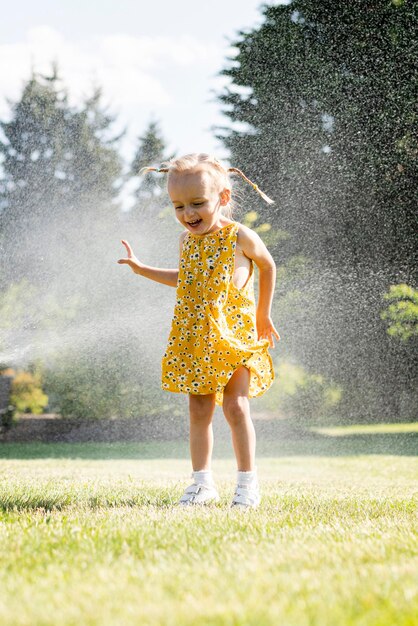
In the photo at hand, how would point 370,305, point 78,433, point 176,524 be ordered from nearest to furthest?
point 176,524
point 370,305
point 78,433

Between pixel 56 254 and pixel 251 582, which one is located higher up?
pixel 56 254

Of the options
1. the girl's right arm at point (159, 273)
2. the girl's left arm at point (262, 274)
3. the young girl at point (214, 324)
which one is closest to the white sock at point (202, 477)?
the young girl at point (214, 324)

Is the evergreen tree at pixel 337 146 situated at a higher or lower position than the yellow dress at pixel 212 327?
higher

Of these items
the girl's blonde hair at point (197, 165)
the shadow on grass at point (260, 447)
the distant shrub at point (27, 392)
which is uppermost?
the girl's blonde hair at point (197, 165)

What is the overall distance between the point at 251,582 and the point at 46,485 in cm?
272

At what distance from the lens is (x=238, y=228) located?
11.1 ft

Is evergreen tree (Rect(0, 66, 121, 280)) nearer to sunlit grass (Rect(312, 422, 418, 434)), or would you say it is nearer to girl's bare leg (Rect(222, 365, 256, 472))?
sunlit grass (Rect(312, 422, 418, 434))

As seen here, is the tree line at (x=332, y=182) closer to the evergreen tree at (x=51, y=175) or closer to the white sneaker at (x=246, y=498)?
the evergreen tree at (x=51, y=175)

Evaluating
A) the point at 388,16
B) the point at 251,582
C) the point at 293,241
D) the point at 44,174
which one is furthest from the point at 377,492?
the point at 44,174

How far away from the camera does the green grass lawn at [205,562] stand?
4.90 ft

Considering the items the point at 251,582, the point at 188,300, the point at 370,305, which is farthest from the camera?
the point at 370,305

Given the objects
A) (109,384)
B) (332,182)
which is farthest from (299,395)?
(332,182)

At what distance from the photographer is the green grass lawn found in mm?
1492

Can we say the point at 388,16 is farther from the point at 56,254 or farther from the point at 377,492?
the point at 377,492
